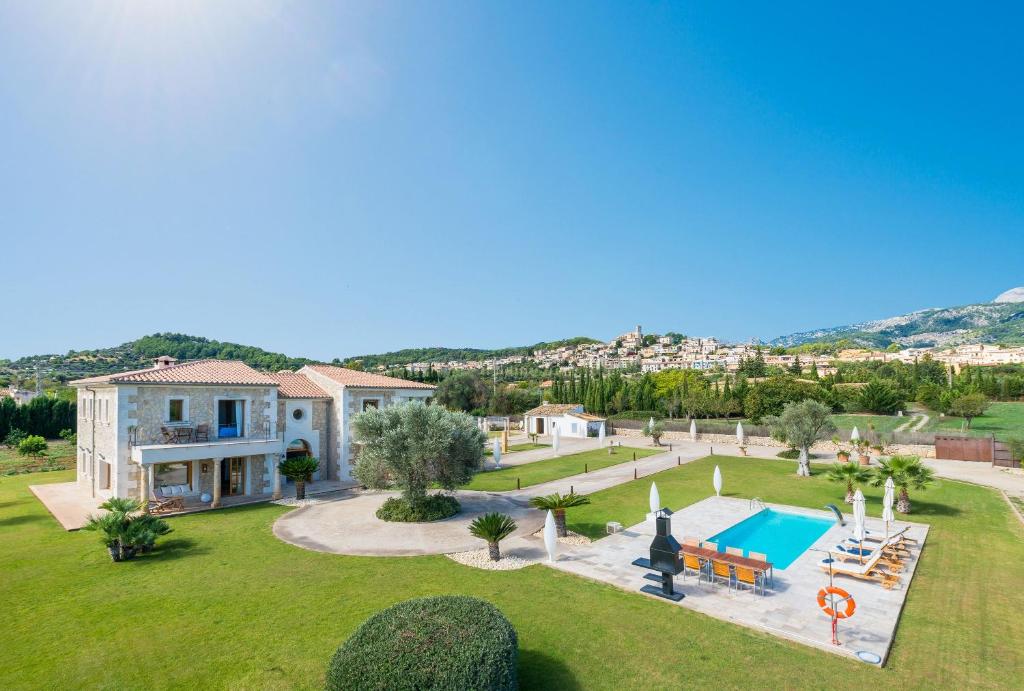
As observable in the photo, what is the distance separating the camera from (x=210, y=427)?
1962 centimetres

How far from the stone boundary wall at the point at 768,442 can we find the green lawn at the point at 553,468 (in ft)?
19.8

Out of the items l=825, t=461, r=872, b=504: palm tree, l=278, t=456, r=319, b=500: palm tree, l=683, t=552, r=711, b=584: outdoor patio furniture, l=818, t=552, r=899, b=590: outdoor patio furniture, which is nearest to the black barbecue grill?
l=683, t=552, r=711, b=584: outdoor patio furniture

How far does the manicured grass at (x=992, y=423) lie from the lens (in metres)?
39.8

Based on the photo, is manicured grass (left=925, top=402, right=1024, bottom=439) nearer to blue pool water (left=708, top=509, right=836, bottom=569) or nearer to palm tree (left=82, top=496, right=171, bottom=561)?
blue pool water (left=708, top=509, right=836, bottom=569)

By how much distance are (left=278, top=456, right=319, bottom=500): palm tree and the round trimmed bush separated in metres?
15.1

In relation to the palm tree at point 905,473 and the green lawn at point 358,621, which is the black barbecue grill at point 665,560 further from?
the palm tree at point 905,473

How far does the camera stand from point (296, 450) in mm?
23297

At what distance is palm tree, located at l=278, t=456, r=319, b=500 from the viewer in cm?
2003

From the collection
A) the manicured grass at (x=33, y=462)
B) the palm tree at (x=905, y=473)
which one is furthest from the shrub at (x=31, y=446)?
the palm tree at (x=905, y=473)

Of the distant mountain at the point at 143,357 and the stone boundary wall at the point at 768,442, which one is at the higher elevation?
the distant mountain at the point at 143,357

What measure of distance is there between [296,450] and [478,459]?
10744 mm

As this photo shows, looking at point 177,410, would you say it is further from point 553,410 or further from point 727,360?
point 727,360

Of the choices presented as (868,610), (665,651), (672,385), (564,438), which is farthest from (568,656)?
(672,385)

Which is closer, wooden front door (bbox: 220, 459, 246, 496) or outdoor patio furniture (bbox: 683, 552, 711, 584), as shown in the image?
outdoor patio furniture (bbox: 683, 552, 711, 584)
